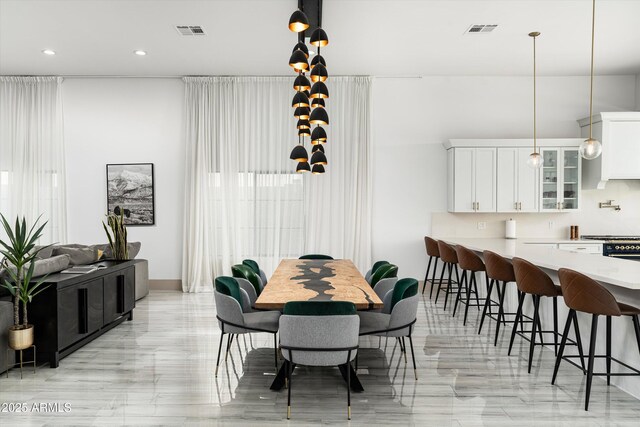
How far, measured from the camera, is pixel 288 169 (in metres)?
7.38

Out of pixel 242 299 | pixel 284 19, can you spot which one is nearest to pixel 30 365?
pixel 242 299

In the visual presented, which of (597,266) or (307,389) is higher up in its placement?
(597,266)

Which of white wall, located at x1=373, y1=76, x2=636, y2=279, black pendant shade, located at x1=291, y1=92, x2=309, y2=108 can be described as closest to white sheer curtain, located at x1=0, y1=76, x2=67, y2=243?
black pendant shade, located at x1=291, y1=92, x2=309, y2=108

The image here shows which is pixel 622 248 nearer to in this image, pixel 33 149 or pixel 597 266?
pixel 597 266

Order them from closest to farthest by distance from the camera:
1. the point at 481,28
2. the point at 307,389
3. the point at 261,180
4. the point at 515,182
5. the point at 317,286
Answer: the point at 307,389 < the point at 317,286 < the point at 481,28 < the point at 515,182 < the point at 261,180

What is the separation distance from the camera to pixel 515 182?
692cm

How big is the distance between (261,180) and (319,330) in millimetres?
4837

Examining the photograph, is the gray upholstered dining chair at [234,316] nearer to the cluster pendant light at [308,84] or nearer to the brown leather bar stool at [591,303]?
the cluster pendant light at [308,84]

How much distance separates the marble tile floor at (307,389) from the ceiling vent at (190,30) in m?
3.71

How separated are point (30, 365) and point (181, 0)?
3.88 metres

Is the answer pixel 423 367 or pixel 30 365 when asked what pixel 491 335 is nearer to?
pixel 423 367

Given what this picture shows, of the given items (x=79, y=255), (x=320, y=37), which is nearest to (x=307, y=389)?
(x=320, y=37)

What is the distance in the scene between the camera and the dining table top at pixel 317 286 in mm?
3162

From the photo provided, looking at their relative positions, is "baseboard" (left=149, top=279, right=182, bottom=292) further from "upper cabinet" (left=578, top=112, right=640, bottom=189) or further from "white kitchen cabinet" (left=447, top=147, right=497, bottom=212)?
"upper cabinet" (left=578, top=112, right=640, bottom=189)
